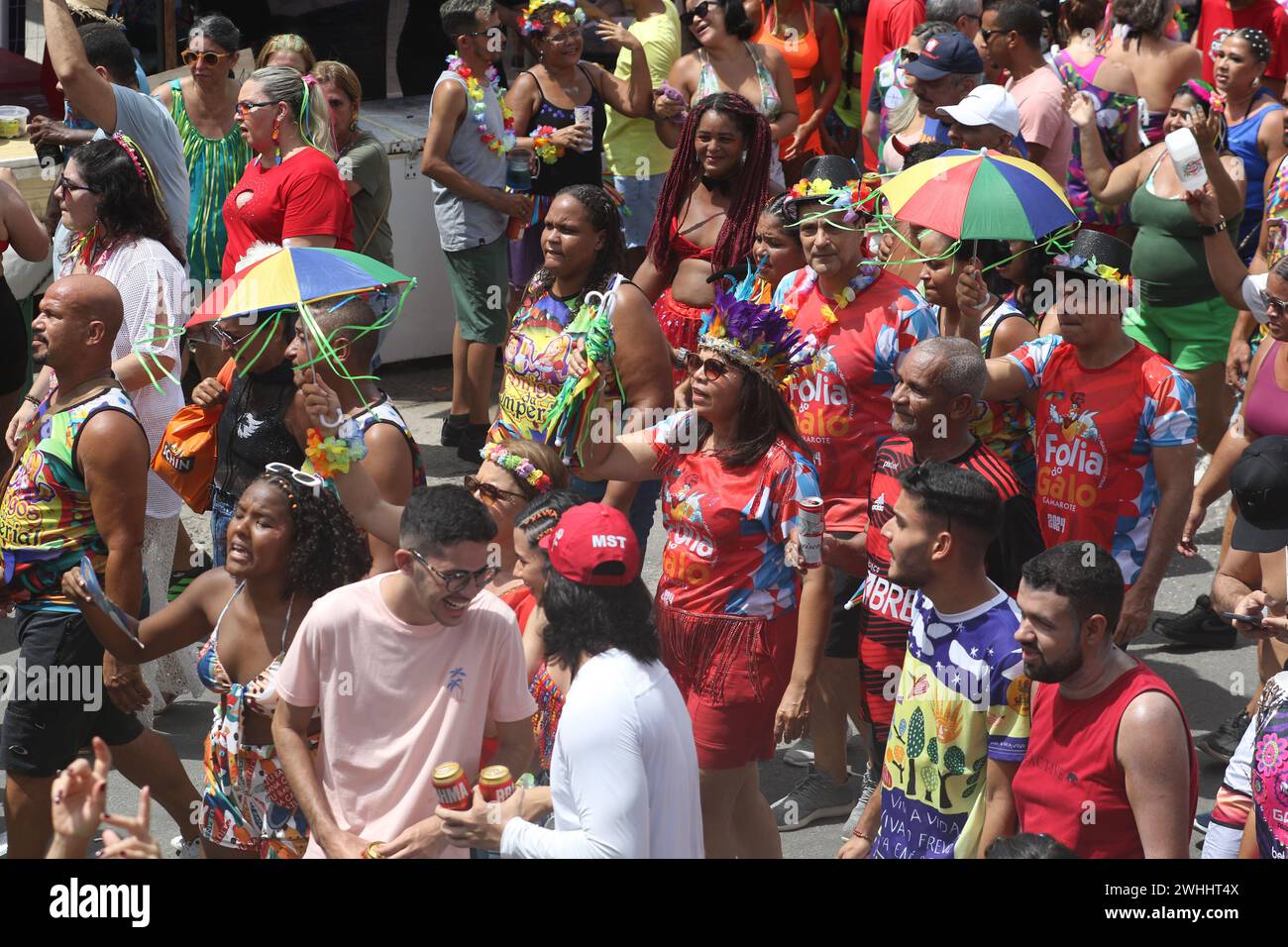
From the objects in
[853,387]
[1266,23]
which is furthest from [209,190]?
[1266,23]

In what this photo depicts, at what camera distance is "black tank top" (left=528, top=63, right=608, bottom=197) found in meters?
8.73

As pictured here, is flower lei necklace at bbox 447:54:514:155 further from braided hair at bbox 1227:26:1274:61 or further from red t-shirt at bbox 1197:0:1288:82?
red t-shirt at bbox 1197:0:1288:82

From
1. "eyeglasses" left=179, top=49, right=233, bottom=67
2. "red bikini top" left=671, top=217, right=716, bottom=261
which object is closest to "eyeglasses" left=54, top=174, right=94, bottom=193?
"eyeglasses" left=179, top=49, right=233, bottom=67

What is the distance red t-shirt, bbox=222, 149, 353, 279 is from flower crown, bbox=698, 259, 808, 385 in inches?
108

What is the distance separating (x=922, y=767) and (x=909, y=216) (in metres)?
2.36

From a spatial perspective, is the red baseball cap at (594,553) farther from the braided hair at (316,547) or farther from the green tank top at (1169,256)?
the green tank top at (1169,256)

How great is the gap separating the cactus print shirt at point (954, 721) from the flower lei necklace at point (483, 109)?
203 inches

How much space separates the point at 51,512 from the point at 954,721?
2.77 m

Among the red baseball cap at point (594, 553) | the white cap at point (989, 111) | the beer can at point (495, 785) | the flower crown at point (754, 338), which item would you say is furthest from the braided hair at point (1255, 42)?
the beer can at point (495, 785)

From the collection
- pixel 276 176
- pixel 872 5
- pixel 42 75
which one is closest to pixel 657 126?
pixel 872 5

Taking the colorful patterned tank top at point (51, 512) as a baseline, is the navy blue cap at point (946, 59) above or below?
→ above

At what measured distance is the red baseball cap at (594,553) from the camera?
3553mm

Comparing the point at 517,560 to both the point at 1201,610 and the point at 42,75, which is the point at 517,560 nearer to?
the point at 1201,610

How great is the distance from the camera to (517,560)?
4719 mm
